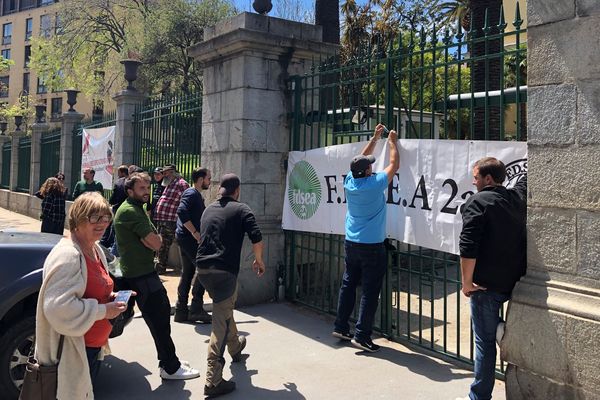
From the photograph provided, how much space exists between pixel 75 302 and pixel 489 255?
261cm

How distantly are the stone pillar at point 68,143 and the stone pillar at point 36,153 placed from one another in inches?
118

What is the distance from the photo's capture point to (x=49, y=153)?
1712cm

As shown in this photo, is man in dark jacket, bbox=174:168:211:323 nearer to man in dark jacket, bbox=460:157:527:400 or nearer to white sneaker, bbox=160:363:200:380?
white sneaker, bbox=160:363:200:380

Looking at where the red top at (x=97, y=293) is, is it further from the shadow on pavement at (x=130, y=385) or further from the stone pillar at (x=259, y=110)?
the stone pillar at (x=259, y=110)

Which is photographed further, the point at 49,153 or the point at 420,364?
the point at 49,153

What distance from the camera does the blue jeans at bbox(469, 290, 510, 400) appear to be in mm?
3729

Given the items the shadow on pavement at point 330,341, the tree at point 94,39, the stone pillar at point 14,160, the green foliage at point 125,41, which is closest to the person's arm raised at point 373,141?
the shadow on pavement at point 330,341

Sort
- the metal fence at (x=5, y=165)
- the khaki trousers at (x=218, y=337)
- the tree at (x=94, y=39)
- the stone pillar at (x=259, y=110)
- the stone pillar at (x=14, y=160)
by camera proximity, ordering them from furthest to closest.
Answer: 1. the tree at (x=94, y=39)
2. the metal fence at (x=5, y=165)
3. the stone pillar at (x=14, y=160)
4. the stone pillar at (x=259, y=110)
5. the khaki trousers at (x=218, y=337)

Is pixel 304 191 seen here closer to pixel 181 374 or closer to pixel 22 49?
pixel 181 374

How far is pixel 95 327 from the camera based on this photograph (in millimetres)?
2990

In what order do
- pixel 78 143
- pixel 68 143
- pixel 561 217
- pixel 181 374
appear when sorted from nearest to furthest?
pixel 561 217 → pixel 181 374 → pixel 78 143 → pixel 68 143

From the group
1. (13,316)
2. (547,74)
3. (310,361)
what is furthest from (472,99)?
(13,316)

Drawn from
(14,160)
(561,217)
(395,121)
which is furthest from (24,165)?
(561,217)

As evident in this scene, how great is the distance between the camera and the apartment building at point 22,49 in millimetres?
57000
